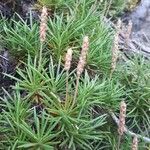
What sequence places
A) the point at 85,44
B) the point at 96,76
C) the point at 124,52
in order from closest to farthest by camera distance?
the point at 85,44 < the point at 96,76 < the point at 124,52

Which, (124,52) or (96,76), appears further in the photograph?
(124,52)

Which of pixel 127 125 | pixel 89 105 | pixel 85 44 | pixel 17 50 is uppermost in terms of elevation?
pixel 85 44

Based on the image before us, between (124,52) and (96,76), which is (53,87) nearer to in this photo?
(96,76)

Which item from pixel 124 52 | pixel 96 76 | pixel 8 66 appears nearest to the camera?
pixel 96 76

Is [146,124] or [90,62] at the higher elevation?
[90,62]

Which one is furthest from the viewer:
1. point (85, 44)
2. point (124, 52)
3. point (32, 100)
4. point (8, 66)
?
point (124, 52)

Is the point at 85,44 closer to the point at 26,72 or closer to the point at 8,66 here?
the point at 26,72

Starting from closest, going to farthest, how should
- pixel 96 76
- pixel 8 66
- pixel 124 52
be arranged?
pixel 96 76
pixel 8 66
pixel 124 52

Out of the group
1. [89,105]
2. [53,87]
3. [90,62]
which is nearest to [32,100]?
[53,87]

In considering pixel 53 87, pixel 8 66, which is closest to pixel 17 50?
pixel 8 66
